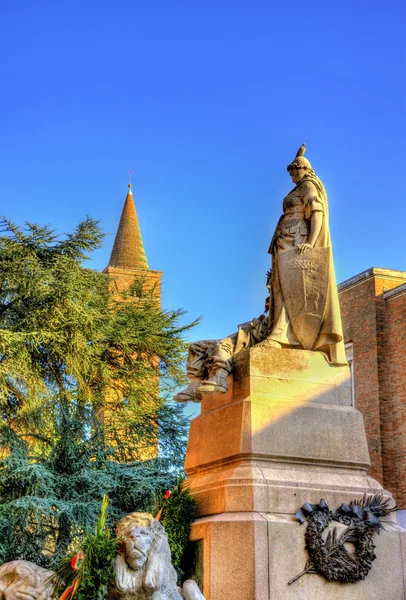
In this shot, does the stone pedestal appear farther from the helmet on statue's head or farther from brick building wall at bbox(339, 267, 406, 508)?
brick building wall at bbox(339, 267, 406, 508)

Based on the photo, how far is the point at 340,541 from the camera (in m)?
8.41

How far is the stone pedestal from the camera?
803 cm

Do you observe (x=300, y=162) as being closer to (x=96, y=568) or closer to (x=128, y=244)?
(x=96, y=568)

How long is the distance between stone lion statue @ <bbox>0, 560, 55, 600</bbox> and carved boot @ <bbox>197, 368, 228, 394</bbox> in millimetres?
2561

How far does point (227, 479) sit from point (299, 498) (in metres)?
0.77

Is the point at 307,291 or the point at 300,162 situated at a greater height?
the point at 300,162

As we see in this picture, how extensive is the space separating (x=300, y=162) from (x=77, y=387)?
14445 mm

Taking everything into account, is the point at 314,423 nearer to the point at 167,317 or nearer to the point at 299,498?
the point at 299,498

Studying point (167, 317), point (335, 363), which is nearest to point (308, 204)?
point (335, 363)

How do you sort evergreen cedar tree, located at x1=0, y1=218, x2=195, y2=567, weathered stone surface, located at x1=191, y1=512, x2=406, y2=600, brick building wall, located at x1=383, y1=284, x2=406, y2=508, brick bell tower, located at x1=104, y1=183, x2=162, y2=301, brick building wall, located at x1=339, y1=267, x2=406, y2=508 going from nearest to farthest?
weathered stone surface, located at x1=191, y1=512, x2=406, y2=600 < evergreen cedar tree, located at x1=0, y1=218, x2=195, y2=567 < brick building wall, located at x1=383, y1=284, x2=406, y2=508 < brick building wall, located at x1=339, y1=267, x2=406, y2=508 < brick bell tower, located at x1=104, y1=183, x2=162, y2=301

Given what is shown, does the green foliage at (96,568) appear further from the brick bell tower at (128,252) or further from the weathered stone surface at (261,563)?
the brick bell tower at (128,252)

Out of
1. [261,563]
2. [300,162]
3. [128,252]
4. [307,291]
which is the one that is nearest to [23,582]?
[261,563]

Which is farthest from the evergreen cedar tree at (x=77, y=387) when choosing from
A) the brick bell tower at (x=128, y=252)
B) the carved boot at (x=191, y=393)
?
the brick bell tower at (x=128, y=252)

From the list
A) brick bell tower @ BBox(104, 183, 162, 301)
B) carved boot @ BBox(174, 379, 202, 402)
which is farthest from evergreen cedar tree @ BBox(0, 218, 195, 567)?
brick bell tower @ BBox(104, 183, 162, 301)
